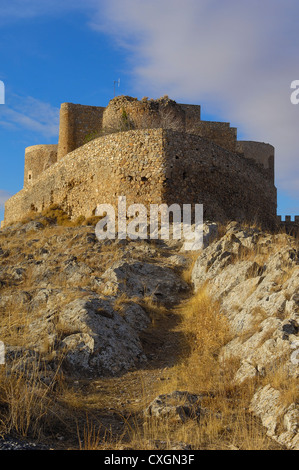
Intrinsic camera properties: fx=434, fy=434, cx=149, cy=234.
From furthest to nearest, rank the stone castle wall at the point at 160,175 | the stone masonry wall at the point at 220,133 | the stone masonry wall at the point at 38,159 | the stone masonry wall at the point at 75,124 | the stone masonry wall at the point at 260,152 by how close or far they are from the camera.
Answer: the stone masonry wall at the point at 38,159
the stone masonry wall at the point at 260,152
the stone masonry wall at the point at 220,133
the stone masonry wall at the point at 75,124
the stone castle wall at the point at 160,175

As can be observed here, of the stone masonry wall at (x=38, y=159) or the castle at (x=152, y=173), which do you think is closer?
the castle at (x=152, y=173)

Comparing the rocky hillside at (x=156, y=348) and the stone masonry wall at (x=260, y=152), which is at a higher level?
the stone masonry wall at (x=260, y=152)

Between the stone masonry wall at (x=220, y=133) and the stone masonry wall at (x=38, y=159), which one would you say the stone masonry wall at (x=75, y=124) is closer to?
the stone masonry wall at (x=220, y=133)

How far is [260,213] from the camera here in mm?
19312

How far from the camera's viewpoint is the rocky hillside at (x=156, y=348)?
13.1ft

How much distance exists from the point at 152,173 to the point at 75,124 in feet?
36.7

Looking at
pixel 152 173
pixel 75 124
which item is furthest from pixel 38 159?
pixel 152 173

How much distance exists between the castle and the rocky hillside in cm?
Result: 520

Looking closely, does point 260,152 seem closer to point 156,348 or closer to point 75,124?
point 75,124

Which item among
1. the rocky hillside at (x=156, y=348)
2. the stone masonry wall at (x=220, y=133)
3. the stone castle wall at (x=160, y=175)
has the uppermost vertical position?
the stone masonry wall at (x=220, y=133)

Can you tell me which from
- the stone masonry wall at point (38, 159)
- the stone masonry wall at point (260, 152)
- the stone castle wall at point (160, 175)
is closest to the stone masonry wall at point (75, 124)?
A: the stone castle wall at point (160, 175)

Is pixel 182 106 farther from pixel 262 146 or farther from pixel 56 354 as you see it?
pixel 56 354

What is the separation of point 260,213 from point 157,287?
1169cm

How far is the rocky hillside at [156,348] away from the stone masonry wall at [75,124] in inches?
590
